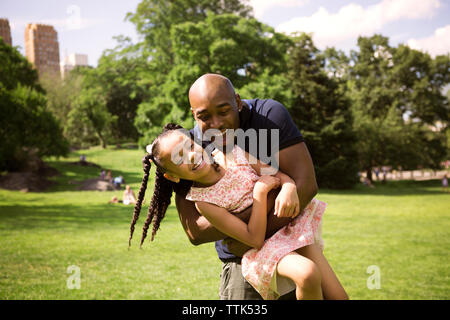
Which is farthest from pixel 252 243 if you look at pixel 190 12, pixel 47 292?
pixel 190 12

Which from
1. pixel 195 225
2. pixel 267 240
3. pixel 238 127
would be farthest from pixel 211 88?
pixel 267 240

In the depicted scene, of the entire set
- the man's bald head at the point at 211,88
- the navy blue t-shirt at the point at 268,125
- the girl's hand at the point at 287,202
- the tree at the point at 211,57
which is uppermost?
the tree at the point at 211,57

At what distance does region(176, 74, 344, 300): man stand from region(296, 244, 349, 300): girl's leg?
3 cm

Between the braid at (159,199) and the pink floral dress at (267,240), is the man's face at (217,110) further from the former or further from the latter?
the braid at (159,199)

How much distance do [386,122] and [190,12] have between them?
2367cm

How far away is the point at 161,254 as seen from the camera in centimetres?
1095

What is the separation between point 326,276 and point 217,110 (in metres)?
1.10

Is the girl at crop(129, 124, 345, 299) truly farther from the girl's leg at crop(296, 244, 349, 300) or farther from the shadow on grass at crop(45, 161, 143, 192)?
the shadow on grass at crop(45, 161, 143, 192)

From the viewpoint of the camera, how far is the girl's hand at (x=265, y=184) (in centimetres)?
198

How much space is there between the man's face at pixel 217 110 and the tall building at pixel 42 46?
47.6m

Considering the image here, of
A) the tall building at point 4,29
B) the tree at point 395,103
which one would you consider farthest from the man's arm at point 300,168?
the tree at point 395,103

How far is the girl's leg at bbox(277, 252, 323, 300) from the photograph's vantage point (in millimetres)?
1821
